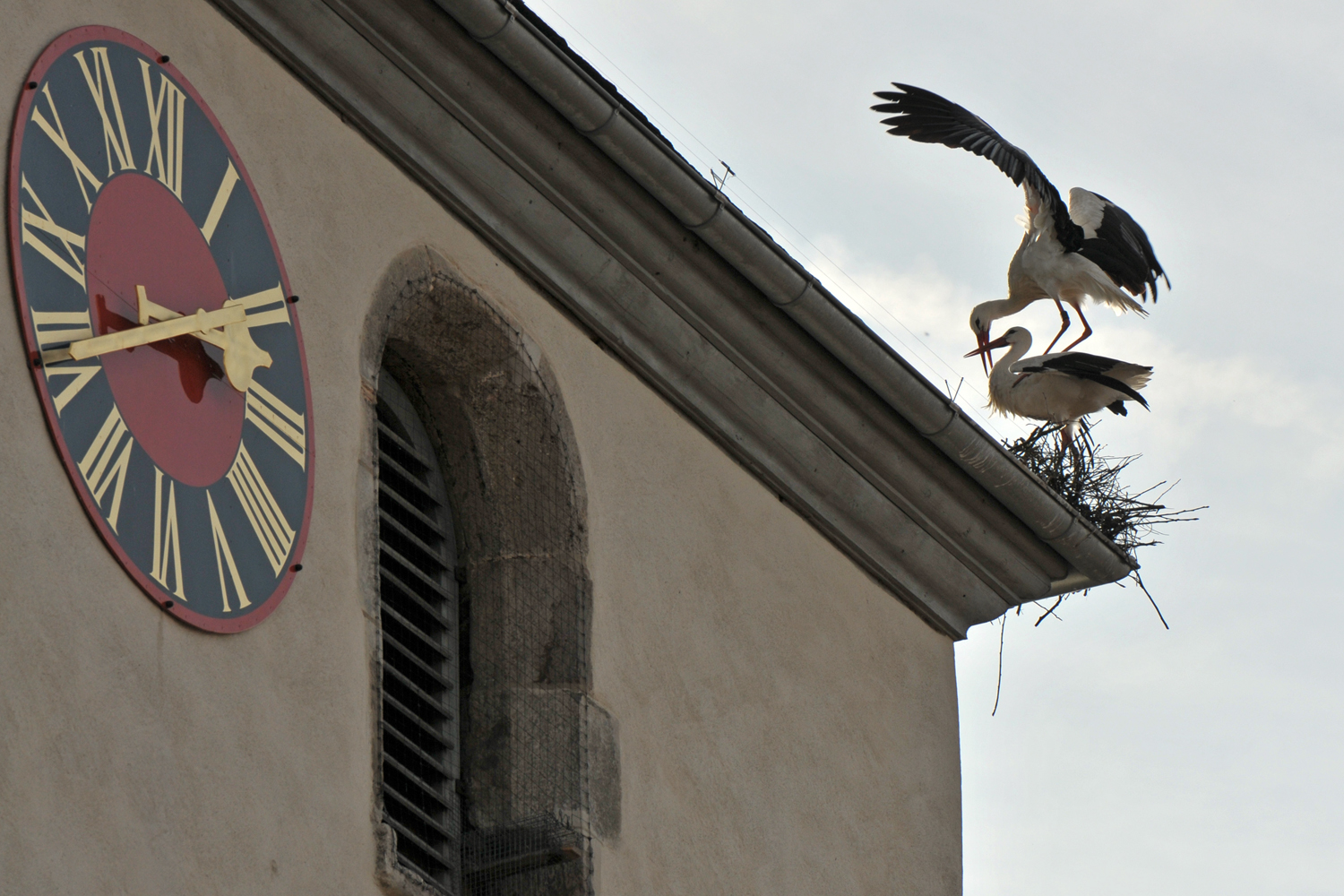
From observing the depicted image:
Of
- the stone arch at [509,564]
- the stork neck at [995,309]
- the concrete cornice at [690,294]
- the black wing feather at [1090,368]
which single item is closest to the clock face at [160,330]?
the stone arch at [509,564]

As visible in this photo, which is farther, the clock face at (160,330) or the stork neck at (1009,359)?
the stork neck at (1009,359)

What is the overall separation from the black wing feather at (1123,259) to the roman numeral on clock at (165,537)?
572 cm

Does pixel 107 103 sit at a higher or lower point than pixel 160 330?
higher

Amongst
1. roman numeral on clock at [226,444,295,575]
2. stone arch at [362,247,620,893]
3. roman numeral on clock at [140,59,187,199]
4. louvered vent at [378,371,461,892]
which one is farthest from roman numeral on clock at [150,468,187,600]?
louvered vent at [378,371,461,892]

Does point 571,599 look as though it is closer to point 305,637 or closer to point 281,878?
point 305,637

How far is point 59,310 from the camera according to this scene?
461 cm

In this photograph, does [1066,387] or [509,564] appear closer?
[509,564]

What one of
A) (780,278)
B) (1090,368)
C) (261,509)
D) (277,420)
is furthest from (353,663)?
(1090,368)

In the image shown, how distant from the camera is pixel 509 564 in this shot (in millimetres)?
6383

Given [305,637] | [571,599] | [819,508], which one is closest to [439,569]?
[571,599]

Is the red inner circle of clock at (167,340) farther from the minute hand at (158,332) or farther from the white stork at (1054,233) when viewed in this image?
the white stork at (1054,233)

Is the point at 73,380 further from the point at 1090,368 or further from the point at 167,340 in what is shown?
the point at 1090,368

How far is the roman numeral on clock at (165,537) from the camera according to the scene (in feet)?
15.4

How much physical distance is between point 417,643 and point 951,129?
4060 mm
